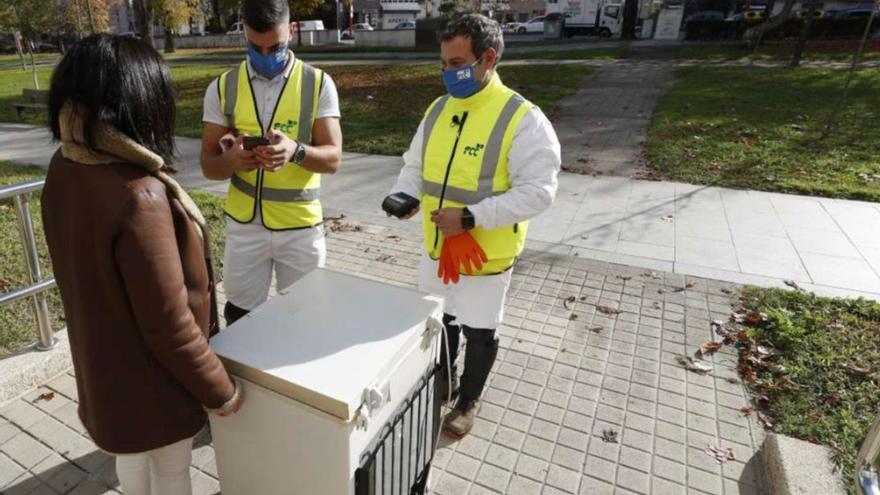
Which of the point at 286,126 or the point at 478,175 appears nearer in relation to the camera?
the point at 478,175

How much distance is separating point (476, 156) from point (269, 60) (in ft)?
3.48

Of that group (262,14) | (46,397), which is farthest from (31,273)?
(262,14)

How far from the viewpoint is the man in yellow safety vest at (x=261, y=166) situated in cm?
241

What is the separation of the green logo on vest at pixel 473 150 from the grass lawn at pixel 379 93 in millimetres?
6526

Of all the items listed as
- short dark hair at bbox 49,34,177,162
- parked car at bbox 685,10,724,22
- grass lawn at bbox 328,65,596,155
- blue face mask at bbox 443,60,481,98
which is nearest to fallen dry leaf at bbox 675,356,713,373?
blue face mask at bbox 443,60,481,98

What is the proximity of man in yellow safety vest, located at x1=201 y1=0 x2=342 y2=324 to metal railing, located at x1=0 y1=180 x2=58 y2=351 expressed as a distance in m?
1.17

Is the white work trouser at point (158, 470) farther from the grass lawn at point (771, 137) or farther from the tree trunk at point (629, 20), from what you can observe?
the tree trunk at point (629, 20)

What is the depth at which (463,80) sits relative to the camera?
2.34 metres

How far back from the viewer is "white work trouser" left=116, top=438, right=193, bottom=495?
1778mm

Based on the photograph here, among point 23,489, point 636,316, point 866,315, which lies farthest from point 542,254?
point 23,489

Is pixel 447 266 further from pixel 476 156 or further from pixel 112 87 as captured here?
pixel 112 87

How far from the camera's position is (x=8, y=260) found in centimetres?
454

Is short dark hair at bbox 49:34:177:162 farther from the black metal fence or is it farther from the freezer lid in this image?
the black metal fence

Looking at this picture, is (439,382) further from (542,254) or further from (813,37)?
(813,37)
